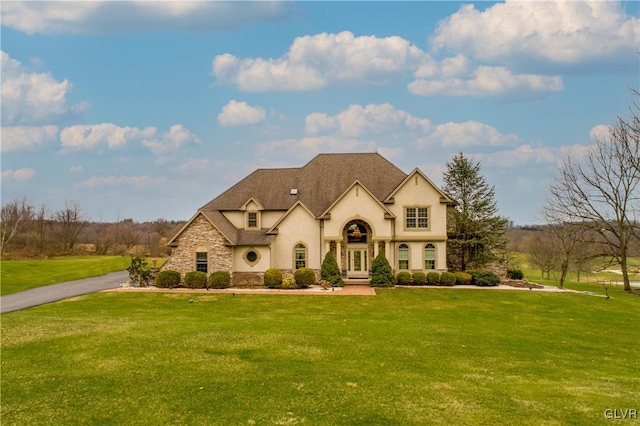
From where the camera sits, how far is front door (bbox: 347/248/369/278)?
111 feet

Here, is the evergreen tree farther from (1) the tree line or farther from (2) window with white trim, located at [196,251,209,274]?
(1) the tree line

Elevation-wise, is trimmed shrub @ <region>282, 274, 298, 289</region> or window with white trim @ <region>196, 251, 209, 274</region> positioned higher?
window with white trim @ <region>196, 251, 209, 274</region>

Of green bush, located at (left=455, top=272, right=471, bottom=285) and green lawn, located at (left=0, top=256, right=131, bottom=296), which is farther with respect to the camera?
green lawn, located at (left=0, top=256, right=131, bottom=296)

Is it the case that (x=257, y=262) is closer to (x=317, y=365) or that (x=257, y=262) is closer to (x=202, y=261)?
(x=202, y=261)

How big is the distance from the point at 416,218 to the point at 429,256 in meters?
2.99

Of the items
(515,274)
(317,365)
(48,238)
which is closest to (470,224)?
(515,274)

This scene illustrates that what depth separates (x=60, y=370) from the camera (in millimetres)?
12414

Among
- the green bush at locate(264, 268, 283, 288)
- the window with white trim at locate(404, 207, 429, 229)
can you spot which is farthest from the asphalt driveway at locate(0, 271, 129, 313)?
the window with white trim at locate(404, 207, 429, 229)

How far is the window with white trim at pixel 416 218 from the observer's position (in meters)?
33.3

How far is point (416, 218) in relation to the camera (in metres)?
33.3

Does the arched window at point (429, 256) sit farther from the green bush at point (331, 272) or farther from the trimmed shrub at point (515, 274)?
the trimmed shrub at point (515, 274)

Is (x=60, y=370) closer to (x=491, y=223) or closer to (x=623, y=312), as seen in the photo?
(x=623, y=312)

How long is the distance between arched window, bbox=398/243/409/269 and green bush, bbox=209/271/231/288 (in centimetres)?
1261

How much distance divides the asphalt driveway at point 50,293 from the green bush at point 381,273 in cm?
1866
